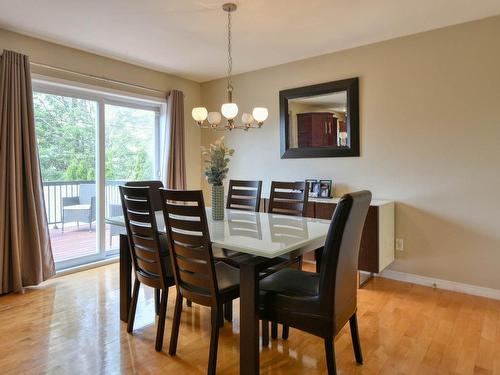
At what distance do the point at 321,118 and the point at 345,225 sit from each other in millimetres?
2620

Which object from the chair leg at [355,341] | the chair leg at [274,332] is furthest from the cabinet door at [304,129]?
the chair leg at [355,341]

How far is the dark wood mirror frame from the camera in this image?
3770mm

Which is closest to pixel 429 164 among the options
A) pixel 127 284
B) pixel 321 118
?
pixel 321 118

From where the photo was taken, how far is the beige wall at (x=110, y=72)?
3.41 metres

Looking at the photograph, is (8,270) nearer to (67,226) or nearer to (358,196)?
(67,226)

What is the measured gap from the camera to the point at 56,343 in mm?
2303

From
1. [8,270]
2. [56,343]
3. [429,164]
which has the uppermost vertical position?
[429,164]

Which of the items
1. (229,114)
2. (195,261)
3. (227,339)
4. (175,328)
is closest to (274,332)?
(227,339)

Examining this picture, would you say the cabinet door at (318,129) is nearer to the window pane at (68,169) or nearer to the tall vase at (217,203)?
the tall vase at (217,203)

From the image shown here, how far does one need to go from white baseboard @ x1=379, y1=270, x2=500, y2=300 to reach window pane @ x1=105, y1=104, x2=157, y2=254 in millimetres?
3252

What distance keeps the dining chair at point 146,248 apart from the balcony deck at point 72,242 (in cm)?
185

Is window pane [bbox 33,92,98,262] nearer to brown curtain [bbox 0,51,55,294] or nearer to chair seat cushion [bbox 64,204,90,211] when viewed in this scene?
chair seat cushion [bbox 64,204,90,211]

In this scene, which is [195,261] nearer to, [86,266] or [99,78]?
[86,266]

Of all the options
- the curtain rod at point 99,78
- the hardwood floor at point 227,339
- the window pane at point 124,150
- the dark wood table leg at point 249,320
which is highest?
the curtain rod at point 99,78
